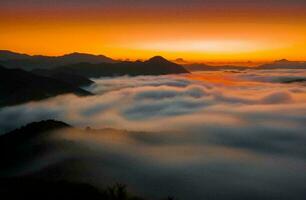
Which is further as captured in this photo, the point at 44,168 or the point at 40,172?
Result: the point at 44,168

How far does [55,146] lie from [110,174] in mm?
21822

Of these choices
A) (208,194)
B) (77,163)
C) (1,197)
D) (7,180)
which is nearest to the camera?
(1,197)

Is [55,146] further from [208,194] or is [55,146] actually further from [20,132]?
[208,194]

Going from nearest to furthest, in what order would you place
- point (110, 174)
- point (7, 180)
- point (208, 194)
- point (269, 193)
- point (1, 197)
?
point (1, 197) → point (7, 180) → point (110, 174) → point (208, 194) → point (269, 193)

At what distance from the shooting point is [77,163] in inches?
5118

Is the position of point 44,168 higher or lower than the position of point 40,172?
higher

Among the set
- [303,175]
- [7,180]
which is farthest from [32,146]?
[303,175]

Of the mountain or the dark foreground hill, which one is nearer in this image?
the dark foreground hill

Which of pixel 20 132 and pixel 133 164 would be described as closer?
pixel 20 132

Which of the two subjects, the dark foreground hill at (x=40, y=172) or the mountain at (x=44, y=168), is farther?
the mountain at (x=44, y=168)

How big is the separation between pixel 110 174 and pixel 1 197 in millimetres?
62969

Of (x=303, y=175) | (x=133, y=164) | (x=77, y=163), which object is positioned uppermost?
(x=77, y=163)

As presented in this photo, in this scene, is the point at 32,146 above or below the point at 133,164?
above

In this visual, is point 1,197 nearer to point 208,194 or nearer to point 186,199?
point 186,199
